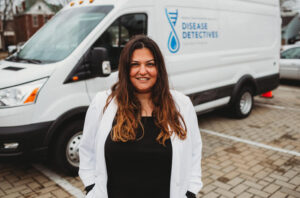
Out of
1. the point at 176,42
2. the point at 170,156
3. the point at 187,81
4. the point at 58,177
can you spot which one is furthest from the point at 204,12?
the point at 170,156

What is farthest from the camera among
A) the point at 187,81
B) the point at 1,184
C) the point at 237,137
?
the point at 237,137

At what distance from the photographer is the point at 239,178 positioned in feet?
13.4

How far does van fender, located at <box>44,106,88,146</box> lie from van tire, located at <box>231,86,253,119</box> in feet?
12.4

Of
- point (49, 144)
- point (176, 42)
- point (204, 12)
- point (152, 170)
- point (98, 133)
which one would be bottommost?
point (49, 144)

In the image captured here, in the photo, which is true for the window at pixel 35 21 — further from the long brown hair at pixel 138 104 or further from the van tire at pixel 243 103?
the long brown hair at pixel 138 104

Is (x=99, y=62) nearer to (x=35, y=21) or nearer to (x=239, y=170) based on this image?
(x=239, y=170)

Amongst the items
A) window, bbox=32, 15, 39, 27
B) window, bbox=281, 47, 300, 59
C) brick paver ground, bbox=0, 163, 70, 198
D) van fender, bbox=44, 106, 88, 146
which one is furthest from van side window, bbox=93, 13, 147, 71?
window, bbox=32, 15, 39, 27

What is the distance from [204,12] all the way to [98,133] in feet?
13.9

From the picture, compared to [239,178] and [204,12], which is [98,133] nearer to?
[239,178]

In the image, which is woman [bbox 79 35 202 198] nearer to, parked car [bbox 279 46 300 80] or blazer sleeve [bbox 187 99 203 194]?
blazer sleeve [bbox 187 99 203 194]

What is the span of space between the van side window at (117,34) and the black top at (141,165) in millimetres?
2441

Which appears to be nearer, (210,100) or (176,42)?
(176,42)

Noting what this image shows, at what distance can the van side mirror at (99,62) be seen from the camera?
12.3ft

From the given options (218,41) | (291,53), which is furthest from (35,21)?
(218,41)
